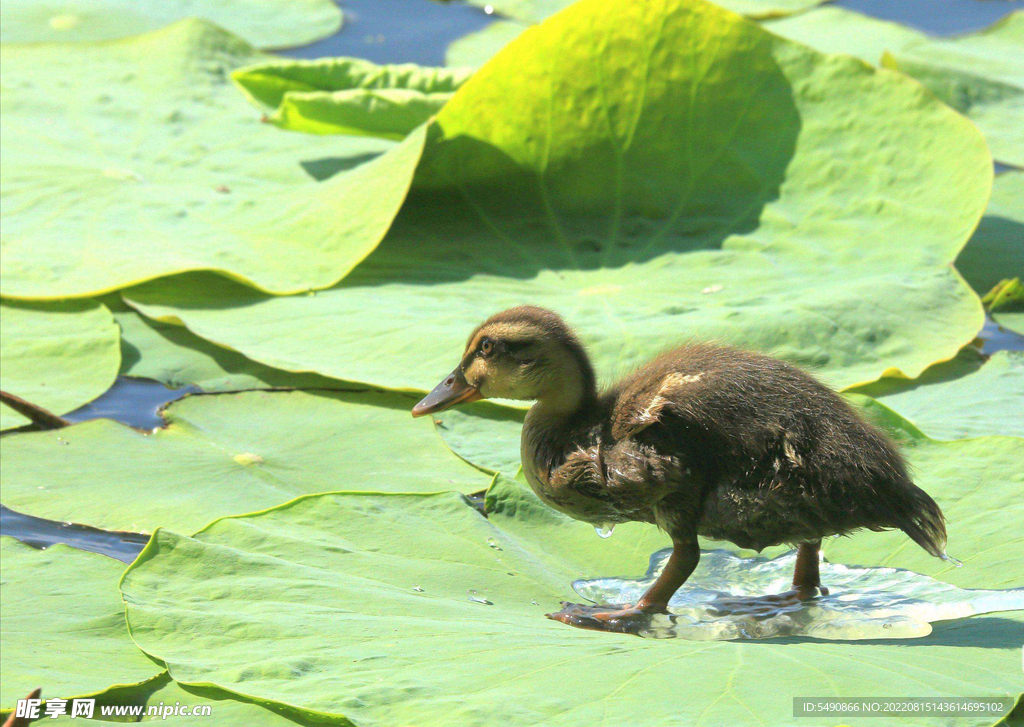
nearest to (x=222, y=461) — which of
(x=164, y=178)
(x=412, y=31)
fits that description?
(x=164, y=178)

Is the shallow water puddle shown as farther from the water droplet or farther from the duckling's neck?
the water droplet

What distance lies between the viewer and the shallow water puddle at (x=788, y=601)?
2330mm

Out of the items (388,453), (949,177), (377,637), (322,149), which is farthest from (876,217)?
(377,637)

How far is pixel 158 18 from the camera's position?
258 inches

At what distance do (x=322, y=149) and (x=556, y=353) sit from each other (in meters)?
2.79

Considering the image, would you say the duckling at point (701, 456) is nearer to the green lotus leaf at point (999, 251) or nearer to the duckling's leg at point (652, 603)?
the duckling's leg at point (652, 603)

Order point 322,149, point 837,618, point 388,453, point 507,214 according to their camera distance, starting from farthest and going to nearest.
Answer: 1. point 322,149
2. point 507,214
3. point 388,453
4. point 837,618

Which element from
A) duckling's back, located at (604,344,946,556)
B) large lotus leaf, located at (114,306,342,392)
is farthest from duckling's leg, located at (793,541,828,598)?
large lotus leaf, located at (114,306,342,392)

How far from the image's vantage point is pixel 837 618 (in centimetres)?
239

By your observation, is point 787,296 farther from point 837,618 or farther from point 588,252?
point 837,618

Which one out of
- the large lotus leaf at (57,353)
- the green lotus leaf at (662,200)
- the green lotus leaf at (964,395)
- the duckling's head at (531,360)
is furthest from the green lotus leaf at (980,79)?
the large lotus leaf at (57,353)

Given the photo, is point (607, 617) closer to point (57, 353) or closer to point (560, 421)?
point (560, 421)

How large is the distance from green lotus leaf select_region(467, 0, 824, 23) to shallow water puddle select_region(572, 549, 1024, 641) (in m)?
5.37

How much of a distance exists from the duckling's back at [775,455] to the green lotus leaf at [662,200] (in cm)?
128
